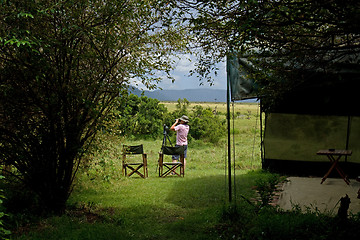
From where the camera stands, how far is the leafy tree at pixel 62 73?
409 cm

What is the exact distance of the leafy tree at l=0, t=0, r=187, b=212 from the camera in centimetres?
409

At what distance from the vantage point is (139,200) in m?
6.11

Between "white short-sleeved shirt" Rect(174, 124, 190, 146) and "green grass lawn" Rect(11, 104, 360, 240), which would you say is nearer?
"green grass lawn" Rect(11, 104, 360, 240)

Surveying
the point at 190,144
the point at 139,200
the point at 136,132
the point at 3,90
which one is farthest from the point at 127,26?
the point at 136,132

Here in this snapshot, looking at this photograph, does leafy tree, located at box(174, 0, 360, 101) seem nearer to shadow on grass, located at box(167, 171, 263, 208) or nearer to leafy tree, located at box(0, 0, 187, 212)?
leafy tree, located at box(0, 0, 187, 212)

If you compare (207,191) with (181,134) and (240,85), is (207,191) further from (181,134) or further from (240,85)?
(181,134)

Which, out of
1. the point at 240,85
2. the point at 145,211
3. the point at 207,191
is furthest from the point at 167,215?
the point at 240,85

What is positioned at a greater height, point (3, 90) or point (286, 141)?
point (3, 90)

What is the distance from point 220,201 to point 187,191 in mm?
1064

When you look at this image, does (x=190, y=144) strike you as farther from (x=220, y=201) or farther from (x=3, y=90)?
(x=3, y=90)

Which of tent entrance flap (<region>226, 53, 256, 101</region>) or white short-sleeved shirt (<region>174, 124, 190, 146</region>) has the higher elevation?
tent entrance flap (<region>226, 53, 256, 101</region>)

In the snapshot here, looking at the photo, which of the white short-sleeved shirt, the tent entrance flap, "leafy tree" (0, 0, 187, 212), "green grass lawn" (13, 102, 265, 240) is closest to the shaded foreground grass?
"green grass lawn" (13, 102, 265, 240)

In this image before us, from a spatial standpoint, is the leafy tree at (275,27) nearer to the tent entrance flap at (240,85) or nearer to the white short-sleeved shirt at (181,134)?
the tent entrance flap at (240,85)

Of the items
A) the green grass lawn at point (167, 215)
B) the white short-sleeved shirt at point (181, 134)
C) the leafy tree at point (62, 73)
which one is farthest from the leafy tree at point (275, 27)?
the white short-sleeved shirt at point (181, 134)
